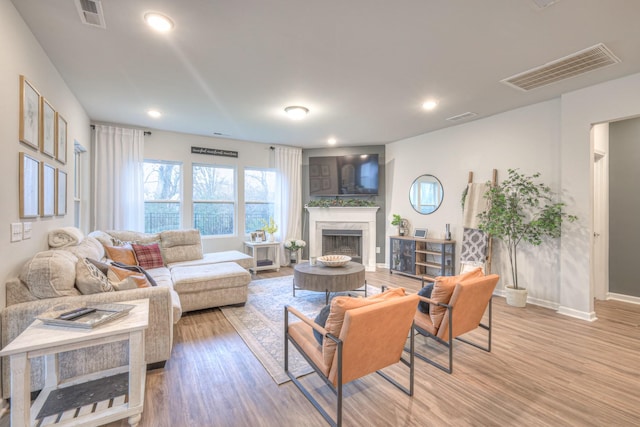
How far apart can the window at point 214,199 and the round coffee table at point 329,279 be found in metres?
2.72

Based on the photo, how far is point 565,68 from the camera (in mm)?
2879

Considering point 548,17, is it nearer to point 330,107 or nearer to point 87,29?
point 330,107

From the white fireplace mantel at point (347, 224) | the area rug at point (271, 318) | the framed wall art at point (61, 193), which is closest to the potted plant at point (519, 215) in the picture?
the area rug at point (271, 318)

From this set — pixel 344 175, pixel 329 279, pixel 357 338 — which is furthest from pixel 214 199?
pixel 357 338

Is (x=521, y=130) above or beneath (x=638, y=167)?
above

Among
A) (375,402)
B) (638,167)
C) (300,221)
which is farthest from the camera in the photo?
(300,221)

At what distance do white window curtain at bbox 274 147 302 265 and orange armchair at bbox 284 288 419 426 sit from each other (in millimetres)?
A: 4442

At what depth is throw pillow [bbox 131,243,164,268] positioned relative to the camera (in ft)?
13.4

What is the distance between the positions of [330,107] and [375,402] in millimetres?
3443

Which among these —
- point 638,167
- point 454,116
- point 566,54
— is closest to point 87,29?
point 566,54

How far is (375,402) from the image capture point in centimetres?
196

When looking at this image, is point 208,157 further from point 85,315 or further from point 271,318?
Result: point 85,315

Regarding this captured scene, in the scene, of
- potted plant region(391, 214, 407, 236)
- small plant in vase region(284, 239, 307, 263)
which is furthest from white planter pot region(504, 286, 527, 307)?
small plant in vase region(284, 239, 307, 263)

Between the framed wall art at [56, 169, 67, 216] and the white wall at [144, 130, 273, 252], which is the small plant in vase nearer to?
the white wall at [144, 130, 273, 252]
